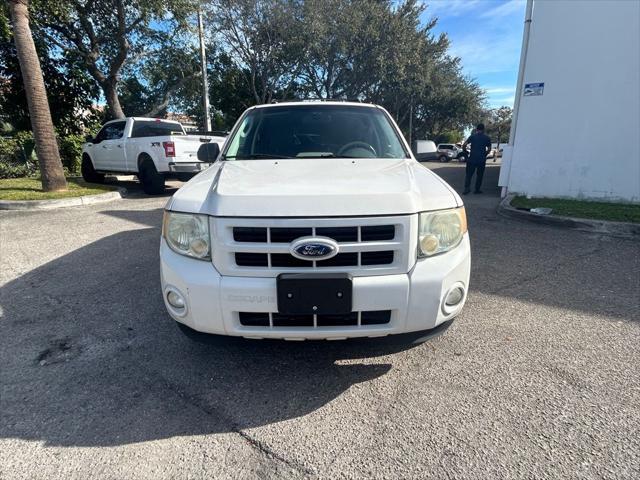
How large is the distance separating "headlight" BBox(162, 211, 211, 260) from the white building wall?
904 centimetres

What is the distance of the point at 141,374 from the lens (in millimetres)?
2414

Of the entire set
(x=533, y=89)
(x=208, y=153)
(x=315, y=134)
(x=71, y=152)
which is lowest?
(x=71, y=152)

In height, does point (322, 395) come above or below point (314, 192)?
below

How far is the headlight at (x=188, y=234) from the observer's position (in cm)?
206

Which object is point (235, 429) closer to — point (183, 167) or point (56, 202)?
point (183, 167)

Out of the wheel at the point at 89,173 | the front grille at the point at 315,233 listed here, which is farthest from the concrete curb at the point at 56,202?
the front grille at the point at 315,233

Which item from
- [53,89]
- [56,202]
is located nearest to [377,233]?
[56,202]

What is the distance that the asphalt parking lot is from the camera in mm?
1780

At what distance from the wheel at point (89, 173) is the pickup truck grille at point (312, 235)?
11656 mm

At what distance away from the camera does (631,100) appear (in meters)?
7.52

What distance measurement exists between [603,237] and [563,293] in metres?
2.92

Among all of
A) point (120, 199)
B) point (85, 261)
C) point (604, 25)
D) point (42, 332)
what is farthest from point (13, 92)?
point (604, 25)

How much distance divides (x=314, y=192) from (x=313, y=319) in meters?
0.70

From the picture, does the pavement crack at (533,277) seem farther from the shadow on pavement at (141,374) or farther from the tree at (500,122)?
the tree at (500,122)
